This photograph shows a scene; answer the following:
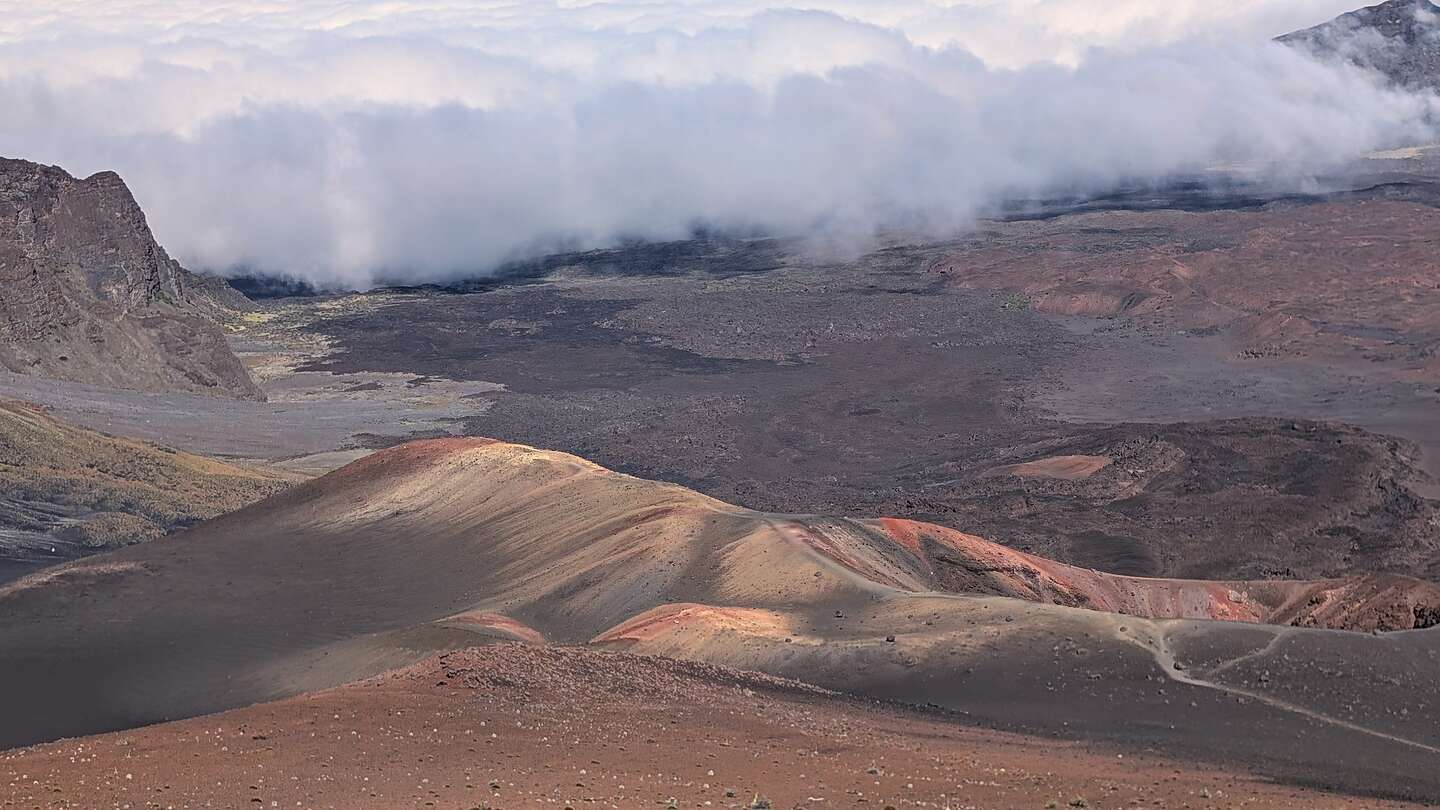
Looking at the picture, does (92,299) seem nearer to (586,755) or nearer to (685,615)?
(685,615)

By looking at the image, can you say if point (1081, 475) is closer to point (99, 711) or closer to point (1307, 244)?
point (99, 711)

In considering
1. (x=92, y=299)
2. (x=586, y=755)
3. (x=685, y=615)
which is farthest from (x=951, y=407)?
(x=586, y=755)

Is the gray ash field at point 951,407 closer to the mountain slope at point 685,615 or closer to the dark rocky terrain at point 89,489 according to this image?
the mountain slope at point 685,615

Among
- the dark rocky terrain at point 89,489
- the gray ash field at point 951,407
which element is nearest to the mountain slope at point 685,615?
the dark rocky terrain at point 89,489

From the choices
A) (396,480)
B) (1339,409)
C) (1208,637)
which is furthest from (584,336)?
(1208,637)

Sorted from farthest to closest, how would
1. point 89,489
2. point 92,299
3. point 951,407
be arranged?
point 951,407 < point 92,299 < point 89,489

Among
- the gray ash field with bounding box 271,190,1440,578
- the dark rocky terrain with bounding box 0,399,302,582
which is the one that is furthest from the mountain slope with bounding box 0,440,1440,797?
the gray ash field with bounding box 271,190,1440,578
